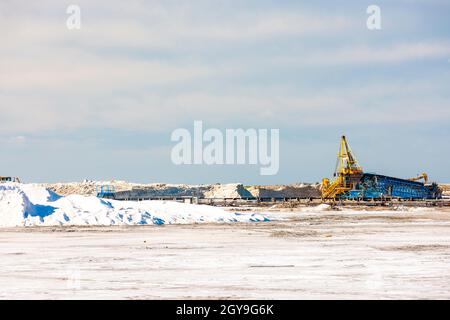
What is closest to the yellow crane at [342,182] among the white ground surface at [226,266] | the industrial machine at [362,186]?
the industrial machine at [362,186]

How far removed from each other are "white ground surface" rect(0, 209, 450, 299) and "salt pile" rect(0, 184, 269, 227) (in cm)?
880

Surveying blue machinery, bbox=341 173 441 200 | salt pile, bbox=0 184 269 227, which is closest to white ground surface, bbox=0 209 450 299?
salt pile, bbox=0 184 269 227

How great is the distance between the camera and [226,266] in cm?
1756

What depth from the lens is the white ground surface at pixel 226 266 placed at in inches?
531

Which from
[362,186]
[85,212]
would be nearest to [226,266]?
[85,212]

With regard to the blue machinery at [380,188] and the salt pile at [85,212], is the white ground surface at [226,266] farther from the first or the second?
the blue machinery at [380,188]

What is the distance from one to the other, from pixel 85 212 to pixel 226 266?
23158 mm

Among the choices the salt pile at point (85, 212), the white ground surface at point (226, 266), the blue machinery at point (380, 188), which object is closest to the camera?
the white ground surface at point (226, 266)

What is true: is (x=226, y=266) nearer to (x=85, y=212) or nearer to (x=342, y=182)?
(x=85, y=212)

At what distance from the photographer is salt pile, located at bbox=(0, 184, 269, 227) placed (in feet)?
123

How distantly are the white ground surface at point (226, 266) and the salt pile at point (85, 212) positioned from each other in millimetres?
8800

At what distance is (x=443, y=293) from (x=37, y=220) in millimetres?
27141

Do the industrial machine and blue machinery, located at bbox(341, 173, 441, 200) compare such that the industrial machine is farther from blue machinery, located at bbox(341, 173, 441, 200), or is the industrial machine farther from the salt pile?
the salt pile
